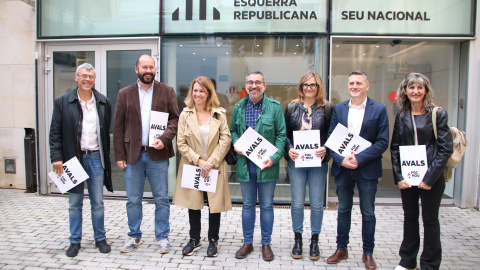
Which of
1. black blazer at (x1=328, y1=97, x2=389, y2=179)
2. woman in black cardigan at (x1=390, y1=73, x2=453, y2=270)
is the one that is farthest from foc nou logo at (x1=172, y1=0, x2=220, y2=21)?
woman in black cardigan at (x1=390, y1=73, x2=453, y2=270)

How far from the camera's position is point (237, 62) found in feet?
21.9

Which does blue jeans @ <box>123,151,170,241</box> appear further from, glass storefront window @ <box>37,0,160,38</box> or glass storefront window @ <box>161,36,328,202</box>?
glass storefront window @ <box>37,0,160,38</box>

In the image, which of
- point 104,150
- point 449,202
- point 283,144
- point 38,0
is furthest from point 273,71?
point 38,0

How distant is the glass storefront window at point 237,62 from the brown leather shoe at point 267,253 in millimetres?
2434

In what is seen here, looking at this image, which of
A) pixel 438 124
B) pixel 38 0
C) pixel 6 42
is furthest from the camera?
pixel 6 42

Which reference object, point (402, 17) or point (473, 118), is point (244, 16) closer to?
point (402, 17)

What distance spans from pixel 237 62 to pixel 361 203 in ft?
11.8

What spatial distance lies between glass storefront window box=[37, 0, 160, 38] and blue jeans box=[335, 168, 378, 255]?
4298mm

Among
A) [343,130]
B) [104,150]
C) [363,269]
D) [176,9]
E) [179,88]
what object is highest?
[176,9]

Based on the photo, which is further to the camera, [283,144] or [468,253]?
[468,253]

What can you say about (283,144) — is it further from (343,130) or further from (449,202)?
(449,202)

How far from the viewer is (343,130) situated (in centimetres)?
388

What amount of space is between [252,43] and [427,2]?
3.02 meters

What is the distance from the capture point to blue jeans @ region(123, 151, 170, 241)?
4359 millimetres
